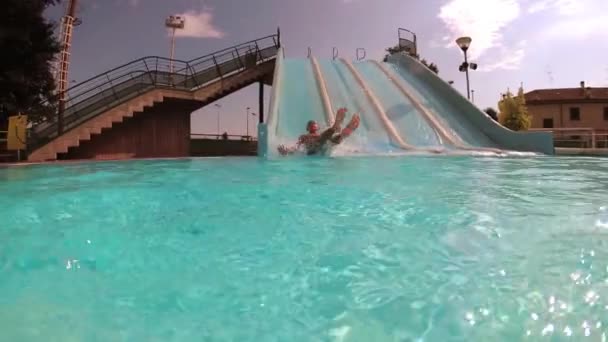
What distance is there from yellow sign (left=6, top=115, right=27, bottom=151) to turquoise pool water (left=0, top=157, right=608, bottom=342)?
671cm

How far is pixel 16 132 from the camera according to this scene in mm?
8523

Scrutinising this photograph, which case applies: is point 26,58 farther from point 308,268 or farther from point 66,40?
point 308,268

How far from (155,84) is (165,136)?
2.06 metres

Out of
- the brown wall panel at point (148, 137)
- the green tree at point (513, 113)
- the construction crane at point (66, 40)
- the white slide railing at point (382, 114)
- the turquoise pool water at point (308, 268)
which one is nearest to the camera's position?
the turquoise pool water at point (308, 268)

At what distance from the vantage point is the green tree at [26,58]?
9953 millimetres

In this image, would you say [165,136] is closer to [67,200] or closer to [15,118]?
[15,118]

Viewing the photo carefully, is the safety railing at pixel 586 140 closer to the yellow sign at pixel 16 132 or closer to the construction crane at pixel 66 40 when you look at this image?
the yellow sign at pixel 16 132

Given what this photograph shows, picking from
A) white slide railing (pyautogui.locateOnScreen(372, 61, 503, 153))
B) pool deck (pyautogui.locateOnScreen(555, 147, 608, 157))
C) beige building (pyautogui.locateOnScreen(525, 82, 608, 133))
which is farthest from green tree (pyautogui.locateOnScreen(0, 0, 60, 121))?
beige building (pyautogui.locateOnScreen(525, 82, 608, 133))

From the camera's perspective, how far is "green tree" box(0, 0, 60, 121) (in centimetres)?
995

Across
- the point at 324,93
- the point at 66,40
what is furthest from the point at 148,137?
the point at 324,93

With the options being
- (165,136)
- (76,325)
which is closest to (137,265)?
(76,325)

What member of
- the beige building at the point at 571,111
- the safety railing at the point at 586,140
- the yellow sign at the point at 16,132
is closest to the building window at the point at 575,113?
the beige building at the point at 571,111

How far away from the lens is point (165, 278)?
1.68 metres

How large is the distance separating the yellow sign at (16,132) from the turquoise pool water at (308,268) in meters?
6.71
